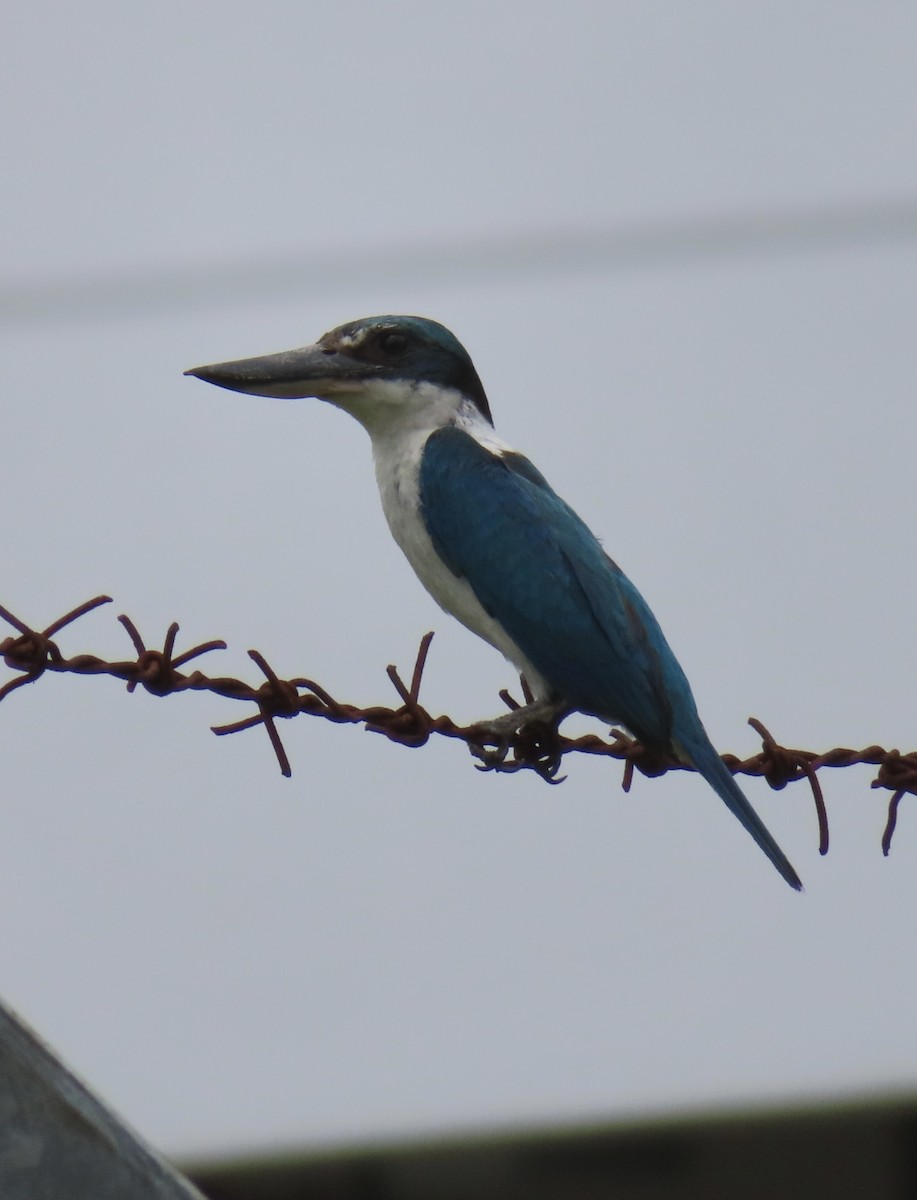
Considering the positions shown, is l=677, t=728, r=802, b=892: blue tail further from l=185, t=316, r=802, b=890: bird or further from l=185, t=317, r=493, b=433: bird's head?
l=185, t=317, r=493, b=433: bird's head

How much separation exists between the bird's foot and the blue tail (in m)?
0.28

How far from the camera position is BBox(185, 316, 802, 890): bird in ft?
11.2

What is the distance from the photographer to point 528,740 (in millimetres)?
3596

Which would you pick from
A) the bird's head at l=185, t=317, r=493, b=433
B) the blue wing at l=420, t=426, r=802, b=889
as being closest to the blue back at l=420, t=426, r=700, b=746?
the blue wing at l=420, t=426, r=802, b=889

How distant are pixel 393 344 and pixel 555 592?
0.73 meters

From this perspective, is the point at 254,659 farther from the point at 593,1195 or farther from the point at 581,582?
the point at 593,1195

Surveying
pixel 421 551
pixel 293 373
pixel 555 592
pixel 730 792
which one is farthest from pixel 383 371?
pixel 730 792

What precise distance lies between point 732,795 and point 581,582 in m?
0.58

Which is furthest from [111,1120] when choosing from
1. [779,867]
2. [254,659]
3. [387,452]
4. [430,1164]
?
[430,1164]

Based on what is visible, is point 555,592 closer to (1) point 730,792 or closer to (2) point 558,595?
(2) point 558,595

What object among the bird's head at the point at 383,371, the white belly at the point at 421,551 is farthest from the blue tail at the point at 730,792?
the bird's head at the point at 383,371

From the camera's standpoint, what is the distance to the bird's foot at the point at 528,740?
3.40 m

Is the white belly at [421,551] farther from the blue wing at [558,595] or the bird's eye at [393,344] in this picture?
the bird's eye at [393,344]

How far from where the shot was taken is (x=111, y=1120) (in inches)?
64.9
